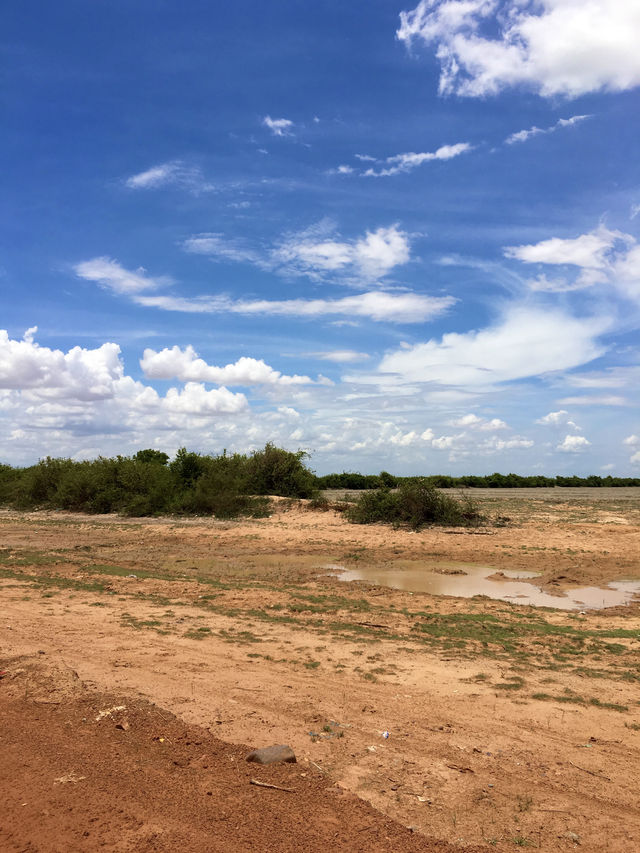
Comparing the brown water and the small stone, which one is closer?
the small stone

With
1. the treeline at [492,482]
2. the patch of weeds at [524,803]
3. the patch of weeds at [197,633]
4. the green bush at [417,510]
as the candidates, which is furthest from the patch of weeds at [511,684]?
the treeline at [492,482]

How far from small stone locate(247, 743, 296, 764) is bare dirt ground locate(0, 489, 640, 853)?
0.13 m

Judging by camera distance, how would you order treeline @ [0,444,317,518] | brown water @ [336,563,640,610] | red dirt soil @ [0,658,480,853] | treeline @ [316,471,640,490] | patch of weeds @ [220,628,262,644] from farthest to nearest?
1. treeline @ [316,471,640,490]
2. treeline @ [0,444,317,518]
3. brown water @ [336,563,640,610]
4. patch of weeds @ [220,628,262,644]
5. red dirt soil @ [0,658,480,853]

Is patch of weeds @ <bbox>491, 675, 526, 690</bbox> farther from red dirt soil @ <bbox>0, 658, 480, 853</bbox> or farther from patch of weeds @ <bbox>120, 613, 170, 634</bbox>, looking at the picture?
patch of weeds @ <bbox>120, 613, 170, 634</bbox>

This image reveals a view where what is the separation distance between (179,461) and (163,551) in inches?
654

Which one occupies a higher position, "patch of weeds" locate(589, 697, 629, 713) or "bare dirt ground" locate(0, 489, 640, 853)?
"bare dirt ground" locate(0, 489, 640, 853)

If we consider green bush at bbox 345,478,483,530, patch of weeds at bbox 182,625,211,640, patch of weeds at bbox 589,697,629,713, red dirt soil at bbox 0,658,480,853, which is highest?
green bush at bbox 345,478,483,530

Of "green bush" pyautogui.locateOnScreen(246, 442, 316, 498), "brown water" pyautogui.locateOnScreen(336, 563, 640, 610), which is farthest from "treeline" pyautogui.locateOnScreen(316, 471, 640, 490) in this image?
"brown water" pyautogui.locateOnScreen(336, 563, 640, 610)

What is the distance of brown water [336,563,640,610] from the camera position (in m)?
15.0

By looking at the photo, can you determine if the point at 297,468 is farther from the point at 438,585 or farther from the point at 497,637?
the point at 497,637

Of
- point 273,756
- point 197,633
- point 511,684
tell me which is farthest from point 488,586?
point 273,756

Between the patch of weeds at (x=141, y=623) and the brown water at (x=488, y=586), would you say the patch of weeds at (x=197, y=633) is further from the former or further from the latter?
the brown water at (x=488, y=586)

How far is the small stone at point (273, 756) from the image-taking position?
5.20 metres

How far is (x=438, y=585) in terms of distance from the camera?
55.9 feet
